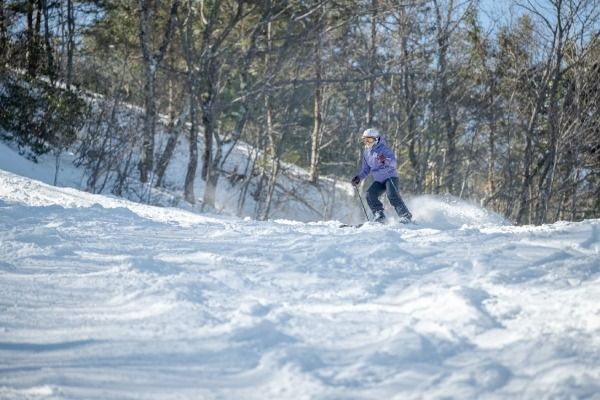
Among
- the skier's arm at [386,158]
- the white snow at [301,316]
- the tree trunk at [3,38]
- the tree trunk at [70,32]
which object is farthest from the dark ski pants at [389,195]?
the tree trunk at [70,32]

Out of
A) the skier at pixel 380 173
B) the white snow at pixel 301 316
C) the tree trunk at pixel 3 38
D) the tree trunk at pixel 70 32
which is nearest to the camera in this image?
the white snow at pixel 301 316

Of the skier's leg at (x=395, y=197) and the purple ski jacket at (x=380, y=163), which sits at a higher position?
the purple ski jacket at (x=380, y=163)

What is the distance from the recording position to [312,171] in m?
21.9

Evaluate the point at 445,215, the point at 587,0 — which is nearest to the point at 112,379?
the point at 445,215

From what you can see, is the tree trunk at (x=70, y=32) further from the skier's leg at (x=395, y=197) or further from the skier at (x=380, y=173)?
the skier's leg at (x=395, y=197)

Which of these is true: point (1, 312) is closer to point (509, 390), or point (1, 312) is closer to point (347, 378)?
point (347, 378)

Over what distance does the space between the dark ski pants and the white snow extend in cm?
251

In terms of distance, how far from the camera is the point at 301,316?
3197 millimetres

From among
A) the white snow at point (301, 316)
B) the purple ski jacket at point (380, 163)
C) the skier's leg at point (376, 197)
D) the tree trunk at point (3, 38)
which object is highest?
the tree trunk at point (3, 38)

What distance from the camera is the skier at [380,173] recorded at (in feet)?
26.9

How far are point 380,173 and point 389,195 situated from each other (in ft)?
1.26

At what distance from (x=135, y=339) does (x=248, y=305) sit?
0.74m

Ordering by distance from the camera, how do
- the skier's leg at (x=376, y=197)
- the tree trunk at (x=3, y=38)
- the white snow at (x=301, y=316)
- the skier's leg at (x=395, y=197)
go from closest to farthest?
1. the white snow at (x=301, y=316)
2. the skier's leg at (x=395, y=197)
3. the skier's leg at (x=376, y=197)
4. the tree trunk at (x=3, y=38)

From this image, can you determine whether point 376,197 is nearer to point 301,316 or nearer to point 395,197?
point 395,197
